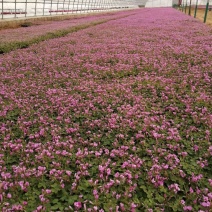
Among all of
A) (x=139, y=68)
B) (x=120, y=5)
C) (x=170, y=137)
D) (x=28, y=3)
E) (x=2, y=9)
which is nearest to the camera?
(x=170, y=137)

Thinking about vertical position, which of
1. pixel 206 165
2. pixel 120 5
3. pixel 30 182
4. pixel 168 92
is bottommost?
pixel 30 182

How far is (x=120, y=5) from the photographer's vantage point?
117938 millimetres

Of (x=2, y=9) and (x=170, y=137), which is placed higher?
(x=2, y=9)

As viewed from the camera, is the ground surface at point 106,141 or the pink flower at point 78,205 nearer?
the pink flower at point 78,205

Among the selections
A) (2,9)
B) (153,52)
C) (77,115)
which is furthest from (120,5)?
(77,115)

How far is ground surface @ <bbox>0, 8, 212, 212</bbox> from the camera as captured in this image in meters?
3.48

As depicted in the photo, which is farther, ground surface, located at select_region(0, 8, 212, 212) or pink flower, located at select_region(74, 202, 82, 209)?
ground surface, located at select_region(0, 8, 212, 212)

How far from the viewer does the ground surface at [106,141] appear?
3484mm

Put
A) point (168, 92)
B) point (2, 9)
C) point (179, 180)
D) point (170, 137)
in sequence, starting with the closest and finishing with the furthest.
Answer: point (179, 180) < point (170, 137) < point (168, 92) < point (2, 9)

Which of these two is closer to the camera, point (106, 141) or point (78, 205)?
point (78, 205)

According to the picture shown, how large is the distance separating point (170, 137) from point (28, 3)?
1571 inches

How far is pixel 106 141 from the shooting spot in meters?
4.85

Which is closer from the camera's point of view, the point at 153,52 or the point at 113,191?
the point at 113,191

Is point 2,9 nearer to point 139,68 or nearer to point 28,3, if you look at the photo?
point 28,3
